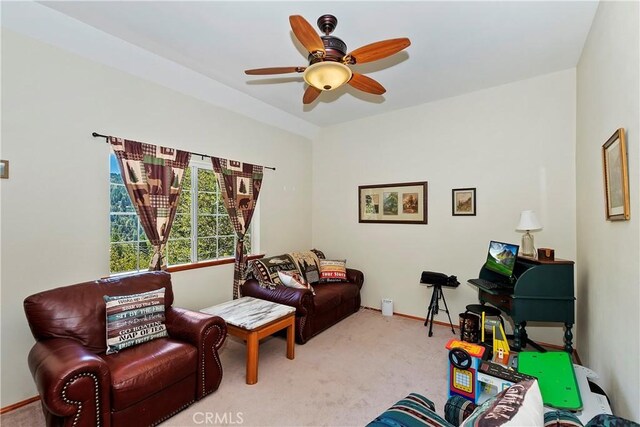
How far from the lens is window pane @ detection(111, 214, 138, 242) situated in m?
2.86

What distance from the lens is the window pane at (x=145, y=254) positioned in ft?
10.1

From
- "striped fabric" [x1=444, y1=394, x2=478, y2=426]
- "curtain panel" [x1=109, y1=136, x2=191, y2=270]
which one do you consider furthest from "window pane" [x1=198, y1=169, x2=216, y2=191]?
"striped fabric" [x1=444, y1=394, x2=478, y2=426]

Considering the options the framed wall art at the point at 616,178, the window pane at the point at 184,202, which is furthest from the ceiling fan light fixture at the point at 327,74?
the window pane at the point at 184,202

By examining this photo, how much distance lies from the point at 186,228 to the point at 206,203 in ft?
1.30

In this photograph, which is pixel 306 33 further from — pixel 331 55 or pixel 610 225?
pixel 610 225

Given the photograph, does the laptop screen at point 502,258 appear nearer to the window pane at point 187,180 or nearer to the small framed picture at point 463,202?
the small framed picture at point 463,202

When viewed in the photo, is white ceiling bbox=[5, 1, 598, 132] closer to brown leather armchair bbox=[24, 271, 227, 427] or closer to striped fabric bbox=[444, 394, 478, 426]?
brown leather armchair bbox=[24, 271, 227, 427]

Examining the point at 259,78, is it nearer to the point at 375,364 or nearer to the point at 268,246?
the point at 268,246

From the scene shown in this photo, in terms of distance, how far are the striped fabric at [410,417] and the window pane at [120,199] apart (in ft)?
9.43

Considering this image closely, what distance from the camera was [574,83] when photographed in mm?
3150

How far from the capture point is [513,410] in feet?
3.17

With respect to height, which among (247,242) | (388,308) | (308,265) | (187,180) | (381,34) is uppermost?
Result: (381,34)

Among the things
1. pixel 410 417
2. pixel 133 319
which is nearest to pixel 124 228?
pixel 133 319

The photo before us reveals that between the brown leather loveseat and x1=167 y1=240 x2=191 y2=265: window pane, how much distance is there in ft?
2.59
